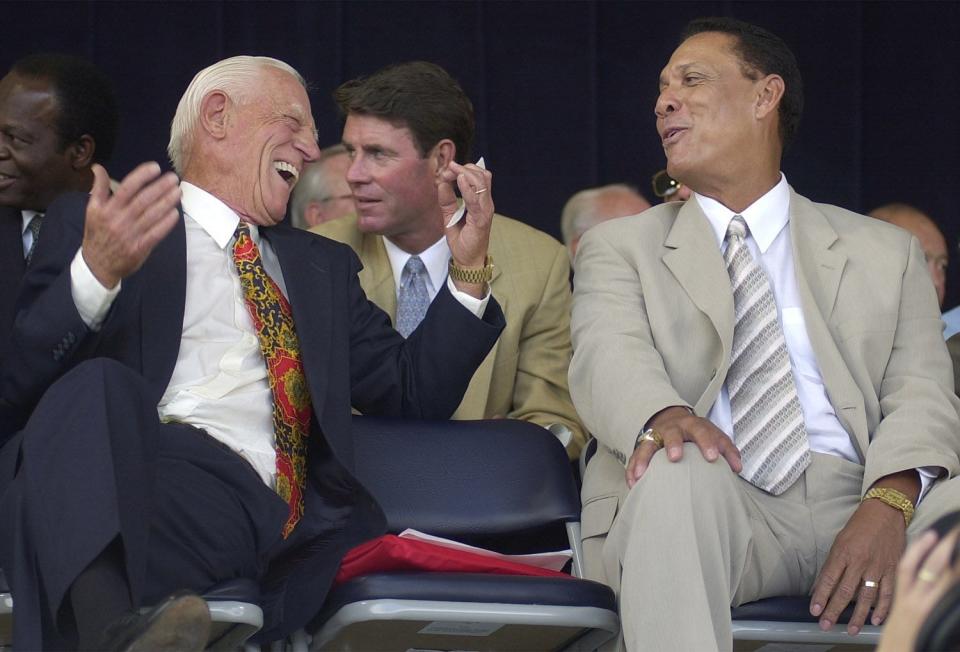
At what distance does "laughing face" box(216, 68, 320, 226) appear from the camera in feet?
9.02

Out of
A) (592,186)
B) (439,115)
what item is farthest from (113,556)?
(592,186)

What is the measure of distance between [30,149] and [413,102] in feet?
3.00

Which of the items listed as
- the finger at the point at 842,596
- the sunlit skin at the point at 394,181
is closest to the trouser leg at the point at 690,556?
the finger at the point at 842,596

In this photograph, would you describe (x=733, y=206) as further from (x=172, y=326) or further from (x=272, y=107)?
(x=172, y=326)

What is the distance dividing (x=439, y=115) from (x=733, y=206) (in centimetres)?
100

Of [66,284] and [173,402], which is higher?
[66,284]

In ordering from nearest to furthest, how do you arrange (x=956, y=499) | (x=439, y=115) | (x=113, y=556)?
(x=113, y=556) < (x=956, y=499) < (x=439, y=115)

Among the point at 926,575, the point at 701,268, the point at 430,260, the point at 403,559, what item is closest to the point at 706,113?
the point at 701,268

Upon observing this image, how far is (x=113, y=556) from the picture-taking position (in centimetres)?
203

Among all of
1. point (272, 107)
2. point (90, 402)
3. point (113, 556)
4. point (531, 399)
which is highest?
point (272, 107)

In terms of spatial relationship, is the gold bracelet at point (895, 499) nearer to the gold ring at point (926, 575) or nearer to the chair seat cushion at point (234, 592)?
the chair seat cushion at point (234, 592)

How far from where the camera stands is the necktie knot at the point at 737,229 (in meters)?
2.88

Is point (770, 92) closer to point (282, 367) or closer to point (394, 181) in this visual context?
point (394, 181)

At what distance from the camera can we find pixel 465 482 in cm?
274
